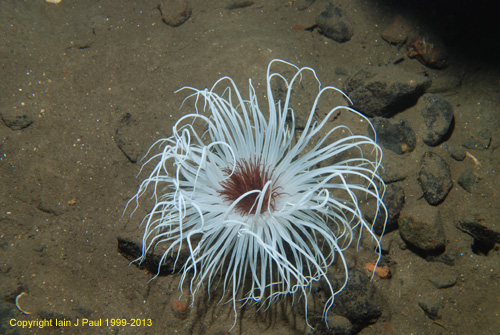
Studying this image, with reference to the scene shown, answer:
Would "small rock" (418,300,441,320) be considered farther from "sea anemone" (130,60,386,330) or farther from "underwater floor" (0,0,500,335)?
"sea anemone" (130,60,386,330)

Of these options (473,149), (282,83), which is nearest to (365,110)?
(282,83)

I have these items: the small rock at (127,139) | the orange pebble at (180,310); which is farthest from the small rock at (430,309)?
the small rock at (127,139)

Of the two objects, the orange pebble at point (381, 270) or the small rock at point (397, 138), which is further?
the small rock at point (397, 138)

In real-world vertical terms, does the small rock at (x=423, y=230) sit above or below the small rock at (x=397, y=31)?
below

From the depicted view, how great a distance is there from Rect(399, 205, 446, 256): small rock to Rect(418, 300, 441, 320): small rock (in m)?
0.43

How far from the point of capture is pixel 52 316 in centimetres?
277

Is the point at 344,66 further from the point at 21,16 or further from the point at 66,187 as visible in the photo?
the point at 21,16

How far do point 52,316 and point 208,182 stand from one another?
6.09 feet

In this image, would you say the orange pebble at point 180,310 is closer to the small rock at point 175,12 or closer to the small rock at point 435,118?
the small rock at point 435,118

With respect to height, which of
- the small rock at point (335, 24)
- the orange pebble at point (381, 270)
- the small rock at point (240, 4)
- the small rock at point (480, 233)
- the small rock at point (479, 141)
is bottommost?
the orange pebble at point (381, 270)

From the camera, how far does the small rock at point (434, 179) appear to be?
3.00m

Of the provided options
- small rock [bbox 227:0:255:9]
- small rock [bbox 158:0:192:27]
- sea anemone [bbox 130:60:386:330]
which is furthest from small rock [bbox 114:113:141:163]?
small rock [bbox 227:0:255:9]

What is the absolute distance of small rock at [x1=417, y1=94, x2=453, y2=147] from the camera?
3.15 m

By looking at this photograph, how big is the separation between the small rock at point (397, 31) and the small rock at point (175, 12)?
7.80ft
